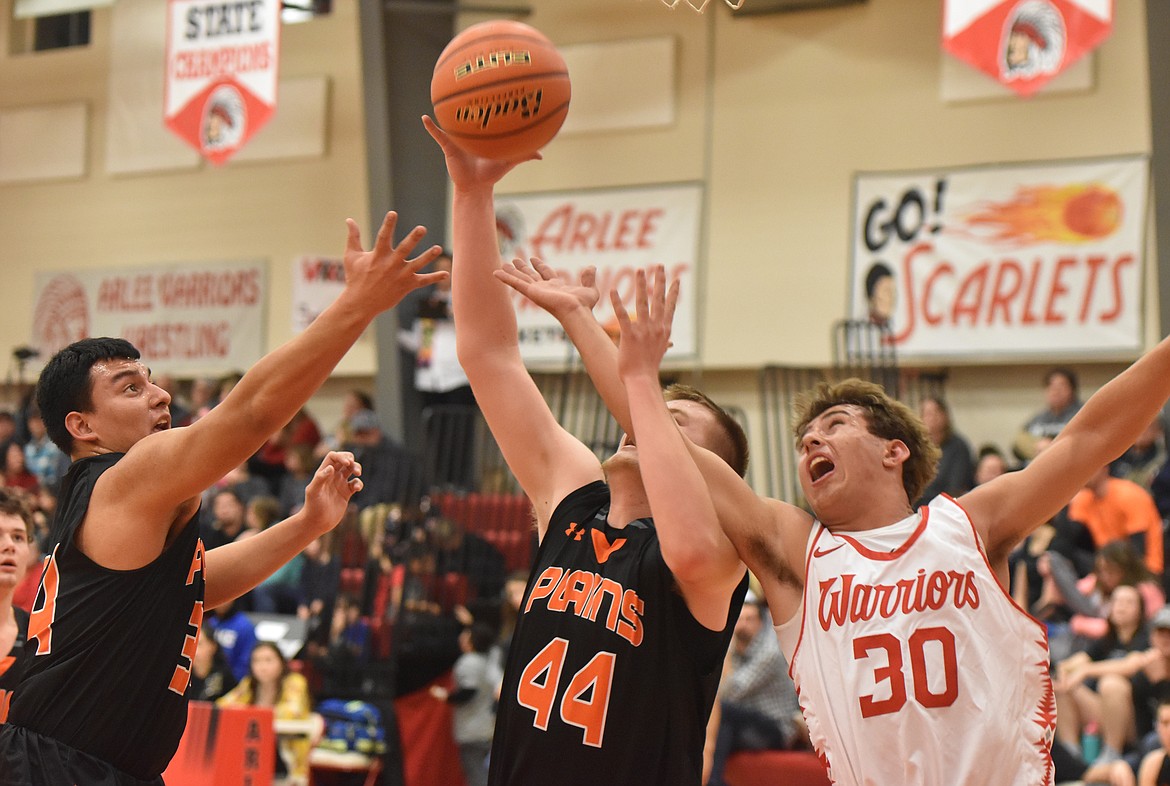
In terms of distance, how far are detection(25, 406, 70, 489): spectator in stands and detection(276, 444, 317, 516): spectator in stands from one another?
2340 mm

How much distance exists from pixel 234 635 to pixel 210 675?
503mm

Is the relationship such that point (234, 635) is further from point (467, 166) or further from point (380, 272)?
point (380, 272)

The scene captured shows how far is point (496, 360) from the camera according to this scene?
11.8ft

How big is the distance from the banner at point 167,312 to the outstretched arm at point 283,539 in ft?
38.1

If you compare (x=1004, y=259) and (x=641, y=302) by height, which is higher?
(x=1004, y=259)

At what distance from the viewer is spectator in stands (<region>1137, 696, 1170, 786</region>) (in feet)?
22.4

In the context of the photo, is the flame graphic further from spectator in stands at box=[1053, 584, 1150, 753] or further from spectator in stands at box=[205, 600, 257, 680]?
spectator in stands at box=[205, 600, 257, 680]

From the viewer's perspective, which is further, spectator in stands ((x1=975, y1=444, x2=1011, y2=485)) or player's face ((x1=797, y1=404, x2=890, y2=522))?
spectator in stands ((x1=975, y1=444, x2=1011, y2=485))

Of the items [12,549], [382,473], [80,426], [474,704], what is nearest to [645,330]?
[80,426]

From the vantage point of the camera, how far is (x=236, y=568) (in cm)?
381

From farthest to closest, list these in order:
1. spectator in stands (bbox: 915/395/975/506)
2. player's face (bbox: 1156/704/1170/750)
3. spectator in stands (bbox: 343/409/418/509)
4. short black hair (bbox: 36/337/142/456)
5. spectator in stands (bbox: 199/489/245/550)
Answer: spectator in stands (bbox: 199/489/245/550), spectator in stands (bbox: 343/409/418/509), spectator in stands (bbox: 915/395/975/506), player's face (bbox: 1156/704/1170/750), short black hair (bbox: 36/337/142/456)

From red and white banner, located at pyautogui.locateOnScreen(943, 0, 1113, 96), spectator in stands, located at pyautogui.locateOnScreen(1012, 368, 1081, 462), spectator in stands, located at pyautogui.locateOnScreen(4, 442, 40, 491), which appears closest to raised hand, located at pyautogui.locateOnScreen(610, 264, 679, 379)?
red and white banner, located at pyautogui.locateOnScreen(943, 0, 1113, 96)

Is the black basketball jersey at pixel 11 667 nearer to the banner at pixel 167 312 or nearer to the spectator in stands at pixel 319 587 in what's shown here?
the spectator in stands at pixel 319 587

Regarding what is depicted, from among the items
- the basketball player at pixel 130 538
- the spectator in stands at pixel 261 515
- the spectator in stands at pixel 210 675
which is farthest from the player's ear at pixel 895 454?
the spectator in stands at pixel 261 515
